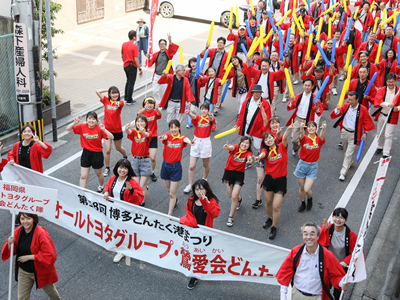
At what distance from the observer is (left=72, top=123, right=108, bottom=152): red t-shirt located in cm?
744

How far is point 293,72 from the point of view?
1311cm

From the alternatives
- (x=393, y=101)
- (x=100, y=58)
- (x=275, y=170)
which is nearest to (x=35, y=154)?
(x=275, y=170)

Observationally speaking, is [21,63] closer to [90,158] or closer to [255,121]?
[90,158]

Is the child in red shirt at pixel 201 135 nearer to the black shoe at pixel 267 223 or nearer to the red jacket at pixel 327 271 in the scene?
the black shoe at pixel 267 223

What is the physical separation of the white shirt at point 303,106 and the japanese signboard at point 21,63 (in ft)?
17.5

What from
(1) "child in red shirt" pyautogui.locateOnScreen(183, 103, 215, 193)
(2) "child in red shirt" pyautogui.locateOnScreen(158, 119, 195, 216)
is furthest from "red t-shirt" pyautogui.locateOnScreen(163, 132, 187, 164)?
(1) "child in red shirt" pyautogui.locateOnScreen(183, 103, 215, 193)

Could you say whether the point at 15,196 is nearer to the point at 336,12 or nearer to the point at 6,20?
the point at 6,20

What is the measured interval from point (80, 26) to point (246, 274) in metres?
16.1

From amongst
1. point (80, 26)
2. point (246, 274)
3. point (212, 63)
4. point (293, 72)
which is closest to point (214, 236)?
point (246, 274)

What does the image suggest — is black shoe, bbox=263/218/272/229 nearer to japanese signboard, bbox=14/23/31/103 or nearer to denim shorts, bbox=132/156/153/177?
denim shorts, bbox=132/156/153/177

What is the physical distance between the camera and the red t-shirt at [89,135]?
7441 millimetres

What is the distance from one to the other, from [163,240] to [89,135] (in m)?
2.43

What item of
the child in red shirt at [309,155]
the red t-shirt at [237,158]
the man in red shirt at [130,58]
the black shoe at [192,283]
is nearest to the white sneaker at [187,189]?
the red t-shirt at [237,158]

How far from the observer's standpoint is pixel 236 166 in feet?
23.4
